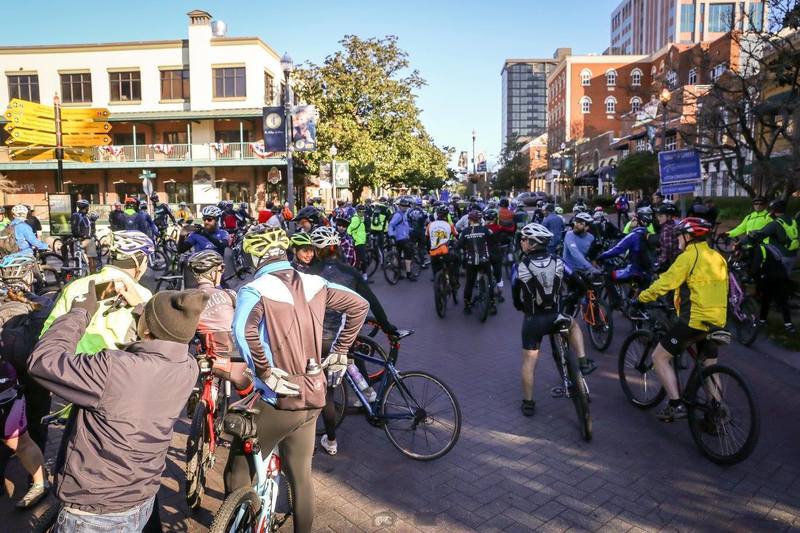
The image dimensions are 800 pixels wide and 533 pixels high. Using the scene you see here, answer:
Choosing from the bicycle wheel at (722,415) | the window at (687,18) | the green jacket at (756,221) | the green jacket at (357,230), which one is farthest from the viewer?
the window at (687,18)

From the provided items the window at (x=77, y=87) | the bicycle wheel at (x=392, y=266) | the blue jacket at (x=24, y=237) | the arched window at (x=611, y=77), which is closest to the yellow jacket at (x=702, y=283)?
the bicycle wheel at (x=392, y=266)

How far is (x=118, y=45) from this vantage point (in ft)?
129

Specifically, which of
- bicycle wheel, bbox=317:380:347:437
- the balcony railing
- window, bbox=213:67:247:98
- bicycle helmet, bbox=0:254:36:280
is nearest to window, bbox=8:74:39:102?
the balcony railing

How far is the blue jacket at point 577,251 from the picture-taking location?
8383mm

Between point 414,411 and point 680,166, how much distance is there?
9395mm

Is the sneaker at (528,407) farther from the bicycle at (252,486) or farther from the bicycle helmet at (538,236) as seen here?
the bicycle at (252,486)

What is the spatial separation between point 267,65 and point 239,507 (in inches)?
1582

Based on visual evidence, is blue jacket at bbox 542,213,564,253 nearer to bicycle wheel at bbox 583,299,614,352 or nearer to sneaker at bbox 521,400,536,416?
bicycle wheel at bbox 583,299,614,352

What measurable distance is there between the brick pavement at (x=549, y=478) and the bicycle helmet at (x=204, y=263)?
1.61 m

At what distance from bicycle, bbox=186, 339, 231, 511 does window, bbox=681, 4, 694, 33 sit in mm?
92704

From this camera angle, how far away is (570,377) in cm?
546

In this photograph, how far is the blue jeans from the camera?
2348 mm

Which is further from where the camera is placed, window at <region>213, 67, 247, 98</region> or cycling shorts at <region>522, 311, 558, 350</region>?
window at <region>213, 67, 247, 98</region>

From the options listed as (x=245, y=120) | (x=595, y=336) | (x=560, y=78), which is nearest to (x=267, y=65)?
(x=245, y=120)
